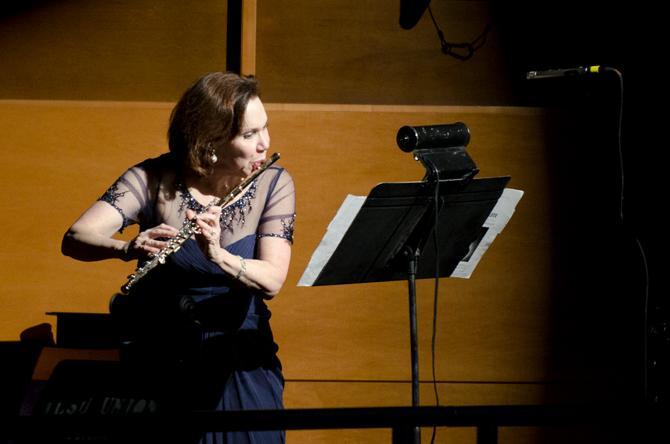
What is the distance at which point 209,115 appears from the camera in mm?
2453

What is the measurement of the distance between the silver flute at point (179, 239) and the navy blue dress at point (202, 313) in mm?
120

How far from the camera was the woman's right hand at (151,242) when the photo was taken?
2.28 meters

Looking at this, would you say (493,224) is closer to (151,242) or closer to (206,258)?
(206,258)

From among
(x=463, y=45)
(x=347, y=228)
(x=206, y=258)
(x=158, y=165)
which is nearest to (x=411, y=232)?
(x=347, y=228)

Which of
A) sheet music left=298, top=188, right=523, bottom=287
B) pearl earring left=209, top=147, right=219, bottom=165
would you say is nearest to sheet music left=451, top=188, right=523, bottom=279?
sheet music left=298, top=188, right=523, bottom=287

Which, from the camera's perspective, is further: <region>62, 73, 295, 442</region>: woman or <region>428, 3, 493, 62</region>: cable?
<region>428, 3, 493, 62</region>: cable

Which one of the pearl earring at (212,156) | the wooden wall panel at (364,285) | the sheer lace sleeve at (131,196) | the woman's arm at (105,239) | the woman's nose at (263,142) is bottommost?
the wooden wall panel at (364,285)

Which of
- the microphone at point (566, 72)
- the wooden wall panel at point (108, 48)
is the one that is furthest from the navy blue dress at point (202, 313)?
the wooden wall panel at point (108, 48)

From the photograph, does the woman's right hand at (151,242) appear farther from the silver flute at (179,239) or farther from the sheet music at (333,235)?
the sheet music at (333,235)

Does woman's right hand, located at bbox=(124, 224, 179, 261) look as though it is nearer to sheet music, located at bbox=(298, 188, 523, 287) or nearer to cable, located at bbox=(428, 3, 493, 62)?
sheet music, located at bbox=(298, 188, 523, 287)

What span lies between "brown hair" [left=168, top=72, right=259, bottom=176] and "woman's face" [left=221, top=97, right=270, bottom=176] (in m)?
0.02

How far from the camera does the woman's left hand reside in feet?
7.29

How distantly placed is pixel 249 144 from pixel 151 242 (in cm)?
39

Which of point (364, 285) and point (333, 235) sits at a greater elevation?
point (333, 235)
